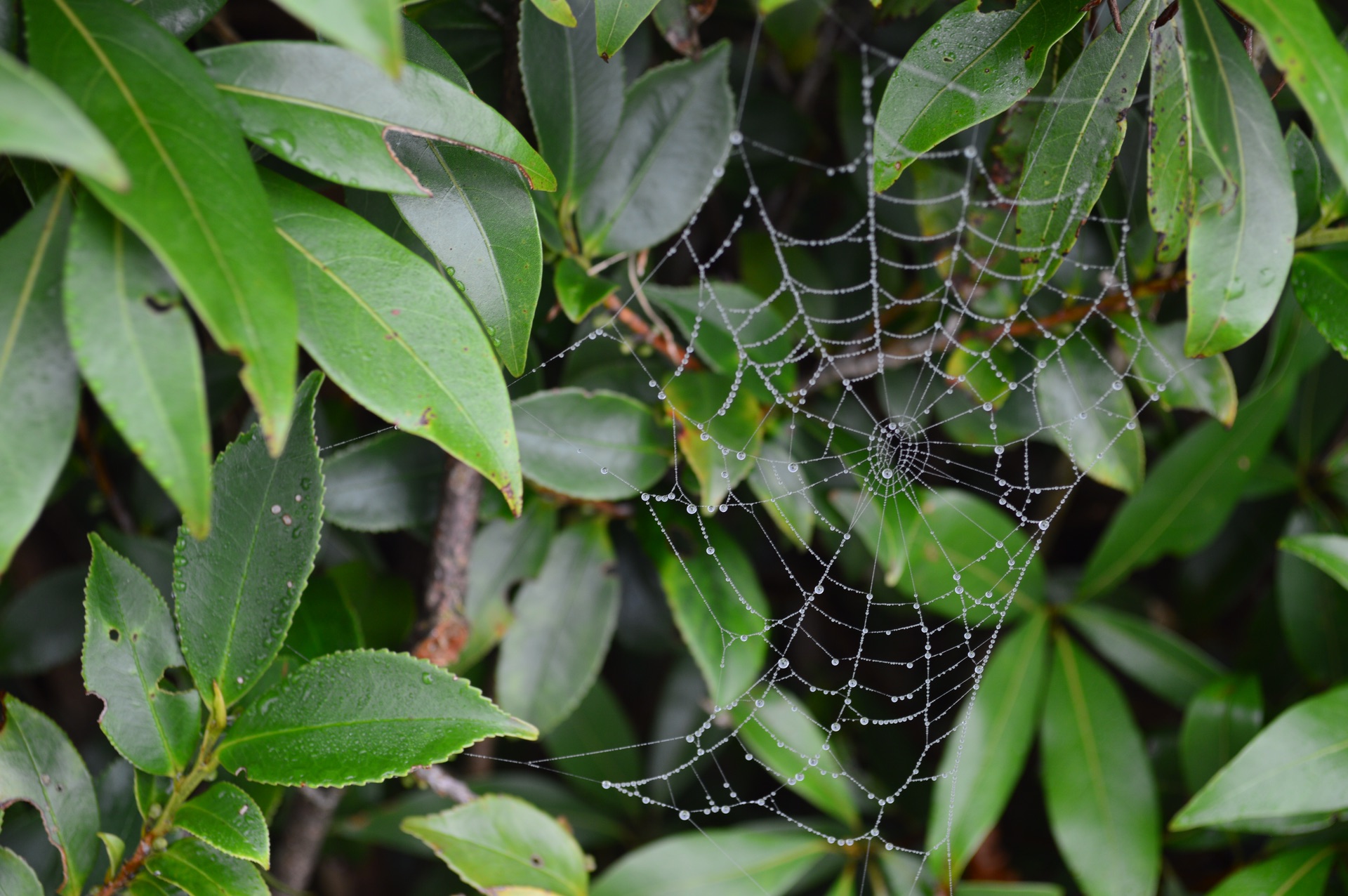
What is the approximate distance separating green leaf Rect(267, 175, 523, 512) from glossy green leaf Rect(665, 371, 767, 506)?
9.6 inches

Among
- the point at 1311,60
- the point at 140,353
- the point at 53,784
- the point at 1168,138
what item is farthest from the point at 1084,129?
the point at 53,784

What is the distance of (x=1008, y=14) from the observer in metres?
0.58

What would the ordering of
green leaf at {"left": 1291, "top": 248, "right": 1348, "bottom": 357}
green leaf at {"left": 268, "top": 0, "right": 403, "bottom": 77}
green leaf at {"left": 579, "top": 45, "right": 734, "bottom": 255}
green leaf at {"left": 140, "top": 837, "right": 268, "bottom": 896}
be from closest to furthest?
green leaf at {"left": 268, "top": 0, "right": 403, "bottom": 77}, green leaf at {"left": 140, "top": 837, "right": 268, "bottom": 896}, green leaf at {"left": 1291, "top": 248, "right": 1348, "bottom": 357}, green leaf at {"left": 579, "top": 45, "right": 734, "bottom": 255}

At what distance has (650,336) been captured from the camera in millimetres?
754

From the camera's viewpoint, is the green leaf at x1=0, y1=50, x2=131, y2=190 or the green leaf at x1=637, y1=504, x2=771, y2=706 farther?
the green leaf at x1=637, y1=504, x2=771, y2=706

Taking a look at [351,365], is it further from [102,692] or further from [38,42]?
[102,692]

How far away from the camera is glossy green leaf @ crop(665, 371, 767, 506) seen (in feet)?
2.27

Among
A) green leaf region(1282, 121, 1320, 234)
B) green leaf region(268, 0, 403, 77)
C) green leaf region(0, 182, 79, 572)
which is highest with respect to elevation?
green leaf region(1282, 121, 1320, 234)

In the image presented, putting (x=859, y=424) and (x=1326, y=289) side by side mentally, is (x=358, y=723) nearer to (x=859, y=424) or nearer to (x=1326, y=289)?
(x=859, y=424)

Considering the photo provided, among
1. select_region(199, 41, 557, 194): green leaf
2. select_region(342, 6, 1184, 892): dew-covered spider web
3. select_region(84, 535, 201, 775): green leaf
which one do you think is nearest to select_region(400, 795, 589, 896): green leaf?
select_region(342, 6, 1184, 892): dew-covered spider web

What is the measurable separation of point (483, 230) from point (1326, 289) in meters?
0.67

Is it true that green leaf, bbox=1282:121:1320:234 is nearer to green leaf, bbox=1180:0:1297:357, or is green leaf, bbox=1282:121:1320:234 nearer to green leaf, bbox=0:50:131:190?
green leaf, bbox=1180:0:1297:357

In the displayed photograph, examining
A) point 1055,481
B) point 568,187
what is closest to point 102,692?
point 568,187

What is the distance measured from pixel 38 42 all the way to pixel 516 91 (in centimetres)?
40
